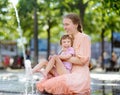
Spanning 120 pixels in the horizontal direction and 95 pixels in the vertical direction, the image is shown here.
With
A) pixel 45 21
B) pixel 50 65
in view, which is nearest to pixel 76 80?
pixel 50 65

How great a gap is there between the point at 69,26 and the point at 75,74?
67 centimetres

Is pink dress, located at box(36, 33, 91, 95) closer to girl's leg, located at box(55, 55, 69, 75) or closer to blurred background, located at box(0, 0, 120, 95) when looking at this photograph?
girl's leg, located at box(55, 55, 69, 75)

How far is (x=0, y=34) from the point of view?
143 feet

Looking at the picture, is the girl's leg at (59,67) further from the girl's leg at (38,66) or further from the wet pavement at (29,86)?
the wet pavement at (29,86)

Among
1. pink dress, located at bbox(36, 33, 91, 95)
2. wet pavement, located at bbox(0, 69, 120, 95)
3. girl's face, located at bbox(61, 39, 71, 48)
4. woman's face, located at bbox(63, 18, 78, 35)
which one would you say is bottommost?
wet pavement, located at bbox(0, 69, 120, 95)

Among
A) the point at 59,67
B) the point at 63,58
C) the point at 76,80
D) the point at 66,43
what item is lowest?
the point at 76,80

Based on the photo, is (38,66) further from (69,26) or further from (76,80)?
(69,26)

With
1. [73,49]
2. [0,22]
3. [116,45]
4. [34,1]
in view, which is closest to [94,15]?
[116,45]

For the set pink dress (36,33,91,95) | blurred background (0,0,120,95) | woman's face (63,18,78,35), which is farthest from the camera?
blurred background (0,0,120,95)

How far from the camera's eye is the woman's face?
19.4ft

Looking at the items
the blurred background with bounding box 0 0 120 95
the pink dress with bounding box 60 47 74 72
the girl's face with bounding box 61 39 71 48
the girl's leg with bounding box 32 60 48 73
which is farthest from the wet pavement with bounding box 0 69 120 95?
the blurred background with bounding box 0 0 120 95

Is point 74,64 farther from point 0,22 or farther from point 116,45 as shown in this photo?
point 116,45

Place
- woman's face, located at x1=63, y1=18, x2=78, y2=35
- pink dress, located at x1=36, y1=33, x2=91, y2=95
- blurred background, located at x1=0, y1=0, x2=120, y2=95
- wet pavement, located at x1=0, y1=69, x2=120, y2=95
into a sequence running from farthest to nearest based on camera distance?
1. blurred background, located at x1=0, y1=0, x2=120, y2=95
2. wet pavement, located at x1=0, y1=69, x2=120, y2=95
3. woman's face, located at x1=63, y1=18, x2=78, y2=35
4. pink dress, located at x1=36, y1=33, x2=91, y2=95

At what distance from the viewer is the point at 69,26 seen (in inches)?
233
